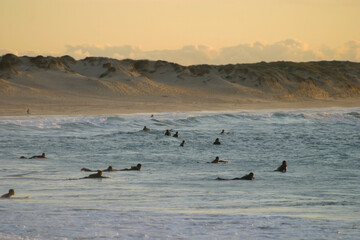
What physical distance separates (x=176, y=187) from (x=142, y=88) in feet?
204

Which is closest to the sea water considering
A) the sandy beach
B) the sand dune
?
the sandy beach

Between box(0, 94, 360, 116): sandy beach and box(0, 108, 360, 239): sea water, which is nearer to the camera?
box(0, 108, 360, 239): sea water

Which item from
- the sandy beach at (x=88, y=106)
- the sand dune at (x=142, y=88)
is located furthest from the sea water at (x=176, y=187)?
the sand dune at (x=142, y=88)

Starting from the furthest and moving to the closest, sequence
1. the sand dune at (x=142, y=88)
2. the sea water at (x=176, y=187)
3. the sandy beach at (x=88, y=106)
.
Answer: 1. the sand dune at (x=142, y=88)
2. the sandy beach at (x=88, y=106)
3. the sea water at (x=176, y=187)

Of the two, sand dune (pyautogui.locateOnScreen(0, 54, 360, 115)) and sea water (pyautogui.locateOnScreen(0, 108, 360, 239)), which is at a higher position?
sand dune (pyautogui.locateOnScreen(0, 54, 360, 115))

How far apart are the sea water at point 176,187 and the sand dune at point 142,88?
19.2 m

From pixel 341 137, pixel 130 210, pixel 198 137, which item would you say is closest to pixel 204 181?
pixel 130 210

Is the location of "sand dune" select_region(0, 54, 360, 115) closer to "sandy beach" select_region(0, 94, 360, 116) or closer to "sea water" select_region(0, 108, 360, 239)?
"sandy beach" select_region(0, 94, 360, 116)

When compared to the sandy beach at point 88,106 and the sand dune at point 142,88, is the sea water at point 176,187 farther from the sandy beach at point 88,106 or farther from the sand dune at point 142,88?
→ the sand dune at point 142,88

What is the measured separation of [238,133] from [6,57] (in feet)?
195

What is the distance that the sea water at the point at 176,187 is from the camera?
9.27m

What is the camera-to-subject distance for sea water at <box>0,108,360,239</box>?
9.27 metres

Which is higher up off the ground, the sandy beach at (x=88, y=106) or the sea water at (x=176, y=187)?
the sandy beach at (x=88, y=106)

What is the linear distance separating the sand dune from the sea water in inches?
755
